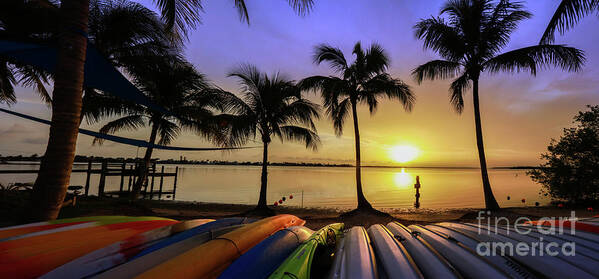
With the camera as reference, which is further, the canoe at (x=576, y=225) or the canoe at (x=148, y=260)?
the canoe at (x=576, y=225)

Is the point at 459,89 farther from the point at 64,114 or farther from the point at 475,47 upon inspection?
the point at 64,114

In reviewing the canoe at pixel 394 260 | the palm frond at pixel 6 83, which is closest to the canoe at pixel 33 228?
the canoe at pixel 394 260

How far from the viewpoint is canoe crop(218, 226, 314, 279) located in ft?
5.15

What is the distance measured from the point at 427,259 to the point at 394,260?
1.01ft

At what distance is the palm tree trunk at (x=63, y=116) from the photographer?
2.96 meters

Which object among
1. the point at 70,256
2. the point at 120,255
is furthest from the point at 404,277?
the point at 70,256

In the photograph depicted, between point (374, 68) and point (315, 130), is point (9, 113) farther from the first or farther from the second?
point (374, 68)

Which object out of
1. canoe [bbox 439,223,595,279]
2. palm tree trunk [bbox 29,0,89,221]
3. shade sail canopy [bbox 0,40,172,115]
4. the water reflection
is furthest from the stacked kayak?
the water reflection

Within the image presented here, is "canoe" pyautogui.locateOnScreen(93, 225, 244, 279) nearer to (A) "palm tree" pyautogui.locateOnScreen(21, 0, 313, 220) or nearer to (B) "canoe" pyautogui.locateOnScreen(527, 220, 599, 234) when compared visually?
(A) "palm tree" pyautogui.locateOnScreen(21, 0, 313, 220)

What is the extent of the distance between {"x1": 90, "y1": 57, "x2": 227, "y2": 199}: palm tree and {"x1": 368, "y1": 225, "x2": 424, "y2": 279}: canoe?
8.75 meters

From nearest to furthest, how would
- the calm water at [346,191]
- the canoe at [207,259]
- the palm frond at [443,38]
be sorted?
1. the canoe at [207,259]
2. the palm frond at [443,38]
3. the calm water at [346,191]

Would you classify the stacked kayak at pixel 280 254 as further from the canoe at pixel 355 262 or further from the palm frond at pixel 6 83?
the palm frond at pixel 6 83

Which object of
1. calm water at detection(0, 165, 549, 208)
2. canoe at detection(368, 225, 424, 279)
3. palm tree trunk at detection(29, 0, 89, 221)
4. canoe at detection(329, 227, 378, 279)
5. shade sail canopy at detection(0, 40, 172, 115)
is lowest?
calm water at detection(0, 165, 549, 208)

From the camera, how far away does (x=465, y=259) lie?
1947 millimetres
